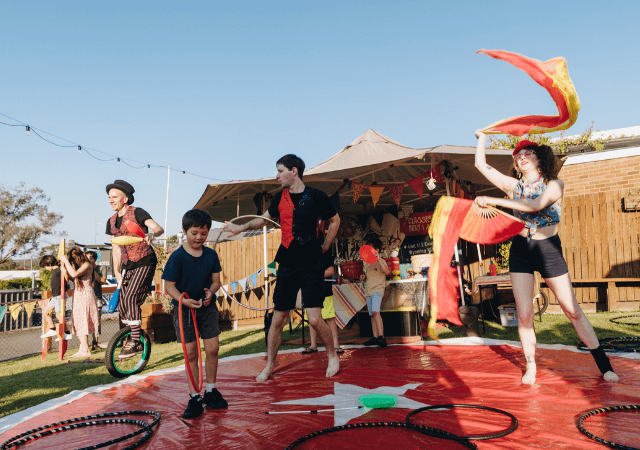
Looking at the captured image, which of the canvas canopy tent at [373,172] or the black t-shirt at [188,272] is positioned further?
the canvas canopy tent at [373,172]

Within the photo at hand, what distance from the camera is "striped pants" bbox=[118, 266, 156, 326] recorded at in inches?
174

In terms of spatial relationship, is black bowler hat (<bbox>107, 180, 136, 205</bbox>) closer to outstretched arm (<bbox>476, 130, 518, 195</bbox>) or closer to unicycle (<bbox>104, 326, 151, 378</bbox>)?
unicycle (<bbox>104, 326, 151, 378</bbox>)

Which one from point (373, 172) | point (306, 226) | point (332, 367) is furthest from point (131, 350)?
point (373, 172)

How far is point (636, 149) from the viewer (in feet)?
31.2

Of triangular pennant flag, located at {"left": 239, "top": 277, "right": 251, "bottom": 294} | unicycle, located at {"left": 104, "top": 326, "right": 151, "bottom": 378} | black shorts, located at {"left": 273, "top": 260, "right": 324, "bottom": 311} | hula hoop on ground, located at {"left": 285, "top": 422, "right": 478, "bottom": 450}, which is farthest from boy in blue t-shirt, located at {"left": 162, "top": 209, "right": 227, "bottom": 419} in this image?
triangular pennant flag, located at {"left": 239, "top": 277, "right": 251, "bottom": 294}

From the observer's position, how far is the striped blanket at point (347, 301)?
620 cm

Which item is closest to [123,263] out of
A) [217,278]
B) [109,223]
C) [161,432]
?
[109,223]

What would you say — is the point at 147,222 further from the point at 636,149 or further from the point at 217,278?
the point at 636,149

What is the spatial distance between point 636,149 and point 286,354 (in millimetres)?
9267

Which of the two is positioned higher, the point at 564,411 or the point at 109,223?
the point at 109,223

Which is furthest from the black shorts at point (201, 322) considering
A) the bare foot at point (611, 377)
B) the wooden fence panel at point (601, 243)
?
the wooden fence panel at point (601, 243)

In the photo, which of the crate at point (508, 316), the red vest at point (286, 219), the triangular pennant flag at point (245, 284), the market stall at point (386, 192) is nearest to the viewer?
the red vest at point (286, 219)

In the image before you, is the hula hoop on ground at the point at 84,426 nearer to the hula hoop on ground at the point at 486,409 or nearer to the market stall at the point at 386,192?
the hula hoop on ground at the point at 486,409

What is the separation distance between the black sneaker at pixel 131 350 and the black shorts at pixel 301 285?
170cm
